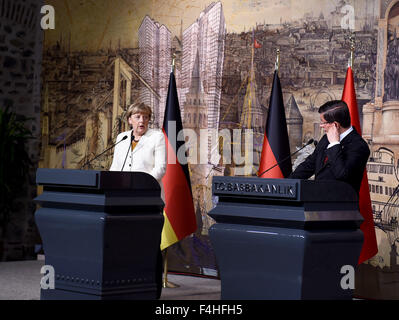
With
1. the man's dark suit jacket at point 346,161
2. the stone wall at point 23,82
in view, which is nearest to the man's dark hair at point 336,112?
the man's dark suit jacket at point 346,161

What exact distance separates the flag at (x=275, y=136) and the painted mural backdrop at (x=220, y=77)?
14.9 inches

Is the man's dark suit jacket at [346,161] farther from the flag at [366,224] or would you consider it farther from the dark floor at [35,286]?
the dark floor at [35,286]

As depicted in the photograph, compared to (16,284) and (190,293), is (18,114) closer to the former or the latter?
(16,284)

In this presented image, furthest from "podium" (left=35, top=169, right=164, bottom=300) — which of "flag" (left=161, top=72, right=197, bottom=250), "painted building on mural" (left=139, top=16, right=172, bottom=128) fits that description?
"painted building on mural" (left=139, top=16, right=172, bottom=128)

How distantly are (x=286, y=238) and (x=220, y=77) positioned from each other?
3.62 m

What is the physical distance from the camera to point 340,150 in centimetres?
366

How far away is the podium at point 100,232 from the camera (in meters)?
3.95

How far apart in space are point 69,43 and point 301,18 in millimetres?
3110

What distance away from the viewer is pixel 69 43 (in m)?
7.96

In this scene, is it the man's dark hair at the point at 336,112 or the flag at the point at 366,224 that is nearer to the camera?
the man's dark hair at the point at 336,112

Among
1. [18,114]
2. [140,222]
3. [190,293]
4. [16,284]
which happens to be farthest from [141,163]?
[18,114]

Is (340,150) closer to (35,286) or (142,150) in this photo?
(142,150)

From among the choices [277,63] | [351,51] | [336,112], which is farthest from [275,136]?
[336,112]
